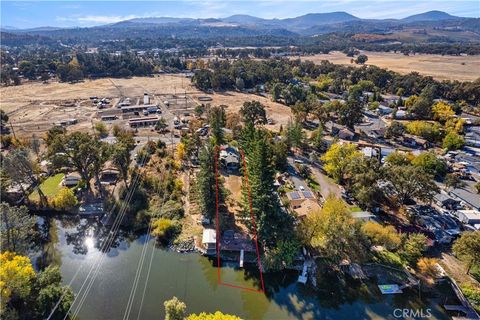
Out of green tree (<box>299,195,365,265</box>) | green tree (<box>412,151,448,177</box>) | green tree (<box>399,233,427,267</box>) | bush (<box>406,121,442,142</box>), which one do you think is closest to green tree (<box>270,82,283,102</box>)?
bush (<box>406,121,442,142</box>)

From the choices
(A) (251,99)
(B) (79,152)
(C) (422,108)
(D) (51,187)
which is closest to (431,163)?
(C) (422,108)

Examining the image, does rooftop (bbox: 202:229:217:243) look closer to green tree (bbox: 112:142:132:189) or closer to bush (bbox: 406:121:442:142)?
green tree (bbox: 112:142:132:189)

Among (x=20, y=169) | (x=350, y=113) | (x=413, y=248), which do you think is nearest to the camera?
(x=413, y=248)

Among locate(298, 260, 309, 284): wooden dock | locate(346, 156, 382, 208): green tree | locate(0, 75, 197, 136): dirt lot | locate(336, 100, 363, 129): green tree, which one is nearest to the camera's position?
locate(298, 260, 309, 284): wooden dock

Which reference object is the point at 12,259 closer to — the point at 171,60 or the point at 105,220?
the point at 105,220

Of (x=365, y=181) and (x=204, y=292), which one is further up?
(x=365, y=181)

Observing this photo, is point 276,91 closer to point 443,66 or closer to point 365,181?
point 365,181

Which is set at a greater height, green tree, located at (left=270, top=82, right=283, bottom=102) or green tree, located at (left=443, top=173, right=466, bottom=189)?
green tree, located at (left=270, top=82, right=283, bottom=102)
